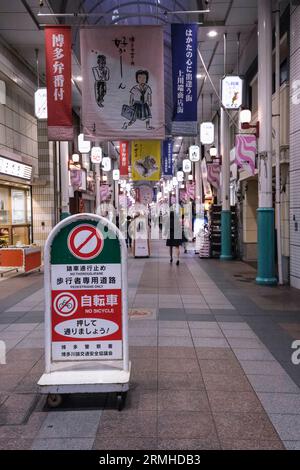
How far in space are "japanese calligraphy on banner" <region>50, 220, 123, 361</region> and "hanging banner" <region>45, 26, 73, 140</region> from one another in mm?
6417

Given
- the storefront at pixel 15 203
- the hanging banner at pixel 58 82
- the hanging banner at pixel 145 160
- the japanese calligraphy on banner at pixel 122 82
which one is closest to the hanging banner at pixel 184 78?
the japanese calligraphy on banner at pixel 122 82

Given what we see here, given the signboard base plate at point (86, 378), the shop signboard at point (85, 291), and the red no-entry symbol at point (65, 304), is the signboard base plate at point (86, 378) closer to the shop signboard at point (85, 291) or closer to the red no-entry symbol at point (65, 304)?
the shop signboard at point (85, 291)

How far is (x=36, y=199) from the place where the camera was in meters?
20.0

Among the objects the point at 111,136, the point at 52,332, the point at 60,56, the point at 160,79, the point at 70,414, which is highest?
the point at 60,56

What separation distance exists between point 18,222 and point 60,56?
28.6 feet

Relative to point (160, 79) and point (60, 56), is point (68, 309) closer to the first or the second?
point (160, 79)

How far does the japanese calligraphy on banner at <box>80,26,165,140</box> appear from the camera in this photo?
938 centimetres

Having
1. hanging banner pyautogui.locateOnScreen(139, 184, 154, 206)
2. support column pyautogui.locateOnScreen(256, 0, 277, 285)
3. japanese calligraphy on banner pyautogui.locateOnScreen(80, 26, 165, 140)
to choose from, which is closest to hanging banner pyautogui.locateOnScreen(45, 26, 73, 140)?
japanese calligraphy on banner pyautogui.locateOnScreen(80, 26, 165, 140)

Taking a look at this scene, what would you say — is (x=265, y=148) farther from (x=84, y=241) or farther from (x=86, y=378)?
(x=86, y=378)

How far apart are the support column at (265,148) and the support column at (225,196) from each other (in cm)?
641

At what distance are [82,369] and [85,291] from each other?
0.76 meters

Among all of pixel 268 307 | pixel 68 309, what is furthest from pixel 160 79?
pixel 68 309

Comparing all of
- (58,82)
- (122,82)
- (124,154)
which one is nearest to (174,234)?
(58,82)

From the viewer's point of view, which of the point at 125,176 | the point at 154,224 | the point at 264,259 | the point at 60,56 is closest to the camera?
the point at 60,56
